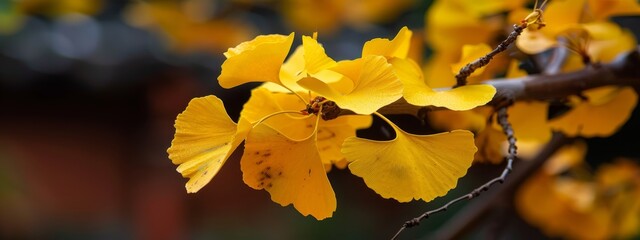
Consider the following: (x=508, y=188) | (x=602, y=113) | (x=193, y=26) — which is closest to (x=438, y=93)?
(x=602, y=113)

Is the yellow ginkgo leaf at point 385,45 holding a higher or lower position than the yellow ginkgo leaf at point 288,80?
higher

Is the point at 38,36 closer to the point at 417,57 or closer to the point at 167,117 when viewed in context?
the point at 167,117

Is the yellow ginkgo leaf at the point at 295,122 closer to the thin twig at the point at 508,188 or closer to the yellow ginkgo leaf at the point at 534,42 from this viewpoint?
the yellow ginkgo leaf at the point at 534,42

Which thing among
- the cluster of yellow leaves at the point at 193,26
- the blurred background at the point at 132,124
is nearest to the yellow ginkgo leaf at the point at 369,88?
the blurred background at the point at 132,124

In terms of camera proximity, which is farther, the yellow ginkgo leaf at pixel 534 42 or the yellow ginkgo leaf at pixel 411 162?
the yellow ginkgo leaf at pixel 534 42

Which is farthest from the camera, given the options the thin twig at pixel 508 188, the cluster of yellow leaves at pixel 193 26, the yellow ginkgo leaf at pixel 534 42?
the cluster of yellow leaves at pixel 193 26

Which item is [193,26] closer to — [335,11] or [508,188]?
[335,11]

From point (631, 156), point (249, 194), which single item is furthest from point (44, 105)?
point (631, 156)
